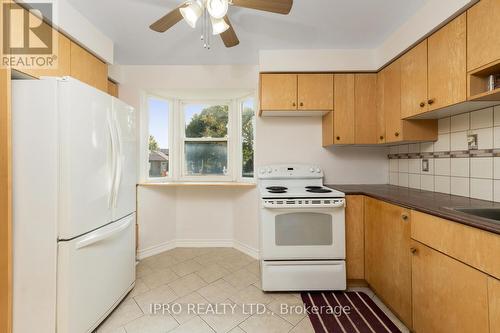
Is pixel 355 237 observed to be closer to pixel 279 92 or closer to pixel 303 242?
pixel 303 242

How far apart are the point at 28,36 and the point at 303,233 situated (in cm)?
242

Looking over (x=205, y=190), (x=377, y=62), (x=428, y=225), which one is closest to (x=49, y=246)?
(x=205, y=190)

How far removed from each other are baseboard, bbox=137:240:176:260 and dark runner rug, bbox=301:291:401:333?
1773 millimetres

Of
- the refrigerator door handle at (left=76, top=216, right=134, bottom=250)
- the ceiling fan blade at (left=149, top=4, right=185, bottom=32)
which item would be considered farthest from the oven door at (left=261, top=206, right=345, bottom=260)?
the ceiling fan blade at (left=149, top=4, right=185, bottom=32)

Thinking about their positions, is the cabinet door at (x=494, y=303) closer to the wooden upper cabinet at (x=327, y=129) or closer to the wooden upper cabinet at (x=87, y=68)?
the wooden upper cabinet at (x=327, y=129)

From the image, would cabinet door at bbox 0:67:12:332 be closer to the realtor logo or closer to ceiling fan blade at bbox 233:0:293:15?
the realtor logo

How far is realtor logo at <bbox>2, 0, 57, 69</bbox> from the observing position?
4.11 ft

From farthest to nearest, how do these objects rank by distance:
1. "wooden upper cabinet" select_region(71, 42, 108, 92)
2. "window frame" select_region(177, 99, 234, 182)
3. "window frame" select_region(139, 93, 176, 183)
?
"window frame" select_region(177, 99, 234, 182), "window frame" select_region(139, 93, 176, 183), "wooden upper cabinet" select_region(71, 42, 108, 92)

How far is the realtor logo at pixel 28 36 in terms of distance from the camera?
1.25 meters

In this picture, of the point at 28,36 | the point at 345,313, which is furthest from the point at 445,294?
the point at 28,36

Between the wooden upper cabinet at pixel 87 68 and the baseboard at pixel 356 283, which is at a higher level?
the wooden upper cabinet at pixel 87 68

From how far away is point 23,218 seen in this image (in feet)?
3.94

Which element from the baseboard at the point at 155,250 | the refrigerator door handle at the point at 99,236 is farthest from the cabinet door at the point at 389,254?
the baseboard at the point at 155,250

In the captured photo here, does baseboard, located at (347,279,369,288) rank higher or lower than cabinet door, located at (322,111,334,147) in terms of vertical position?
lower
